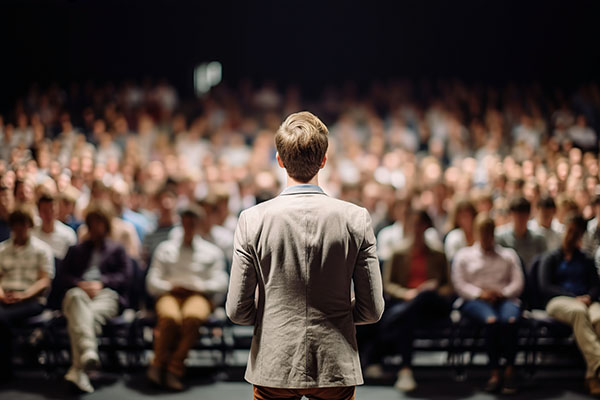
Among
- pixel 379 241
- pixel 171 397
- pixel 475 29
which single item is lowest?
pixel 171 397

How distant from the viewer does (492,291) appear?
380 centimetres

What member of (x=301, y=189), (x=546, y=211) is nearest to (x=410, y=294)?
(x=546, y=211)

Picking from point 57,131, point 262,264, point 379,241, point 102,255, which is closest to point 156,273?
point 102,255

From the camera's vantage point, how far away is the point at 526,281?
4.00 meters

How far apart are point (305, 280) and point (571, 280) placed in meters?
3.04

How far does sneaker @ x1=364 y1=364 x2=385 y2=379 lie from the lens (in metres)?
3.80

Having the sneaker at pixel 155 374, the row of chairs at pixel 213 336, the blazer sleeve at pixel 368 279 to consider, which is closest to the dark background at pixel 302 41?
the row of chairs at pixel 213 336

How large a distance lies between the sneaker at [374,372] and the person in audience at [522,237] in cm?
141

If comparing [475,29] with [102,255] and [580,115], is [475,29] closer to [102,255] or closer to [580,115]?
[580,115]

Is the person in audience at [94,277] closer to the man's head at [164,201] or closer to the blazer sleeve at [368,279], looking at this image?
the man's head at [164,201]

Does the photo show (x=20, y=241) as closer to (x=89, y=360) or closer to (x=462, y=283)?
(x=89, y=360)

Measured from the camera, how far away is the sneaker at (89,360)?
11.3 feet

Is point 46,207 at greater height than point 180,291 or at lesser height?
greater

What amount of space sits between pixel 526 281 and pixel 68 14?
1014cm
